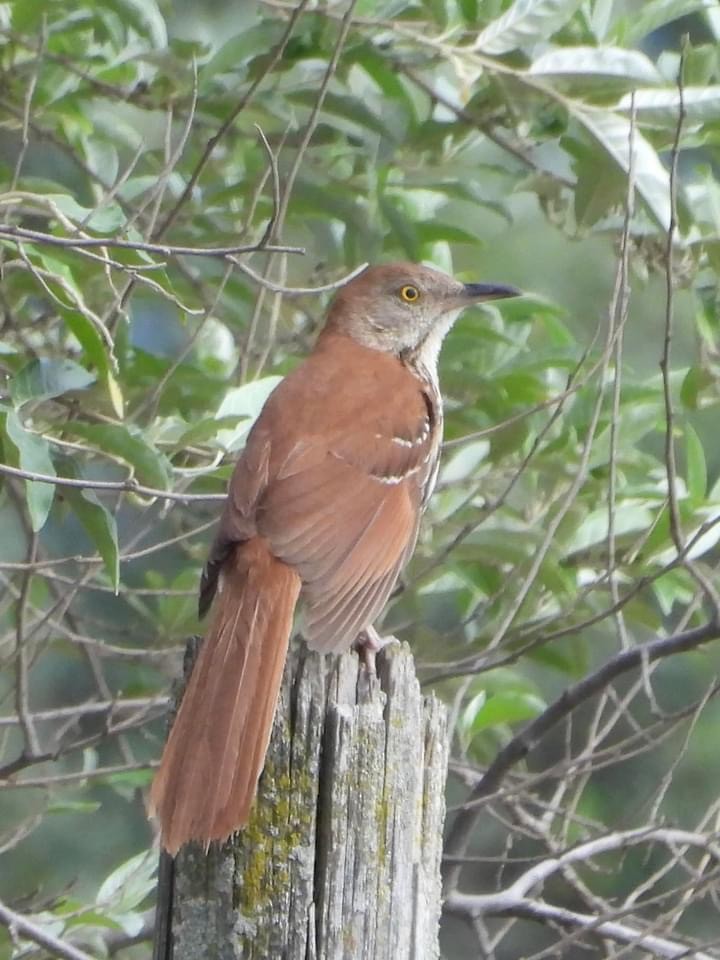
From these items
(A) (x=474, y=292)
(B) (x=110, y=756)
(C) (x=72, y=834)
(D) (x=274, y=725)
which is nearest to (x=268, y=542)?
(D) (x=274, y=725)

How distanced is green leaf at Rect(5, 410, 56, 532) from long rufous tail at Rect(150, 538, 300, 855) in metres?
0.33

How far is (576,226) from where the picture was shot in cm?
407

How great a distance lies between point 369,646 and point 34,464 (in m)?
0.63

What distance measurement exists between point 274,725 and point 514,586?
1834mm

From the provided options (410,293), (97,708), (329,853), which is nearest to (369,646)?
(329,853)

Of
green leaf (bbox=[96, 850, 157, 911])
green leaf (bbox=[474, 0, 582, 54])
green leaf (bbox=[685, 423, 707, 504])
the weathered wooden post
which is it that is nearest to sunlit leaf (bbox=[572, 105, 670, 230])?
green leaf (bbox=[474, 0, 582, 54])

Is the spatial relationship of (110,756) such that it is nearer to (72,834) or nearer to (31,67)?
(72,834)

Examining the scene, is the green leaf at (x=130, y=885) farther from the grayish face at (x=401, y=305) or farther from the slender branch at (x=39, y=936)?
the grayish face at (x=401, y=305)

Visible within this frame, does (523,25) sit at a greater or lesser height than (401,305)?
greater

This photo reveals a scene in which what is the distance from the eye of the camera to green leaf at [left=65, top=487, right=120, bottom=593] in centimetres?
307

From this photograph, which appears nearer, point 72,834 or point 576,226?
point 576,226

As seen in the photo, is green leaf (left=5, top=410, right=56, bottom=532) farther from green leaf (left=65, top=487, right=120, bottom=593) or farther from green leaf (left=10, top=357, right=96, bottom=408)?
green leaf (left=65, top=487, right=120, bottom=593)

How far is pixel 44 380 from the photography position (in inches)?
118

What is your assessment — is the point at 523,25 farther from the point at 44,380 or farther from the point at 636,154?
the point at 44,380
